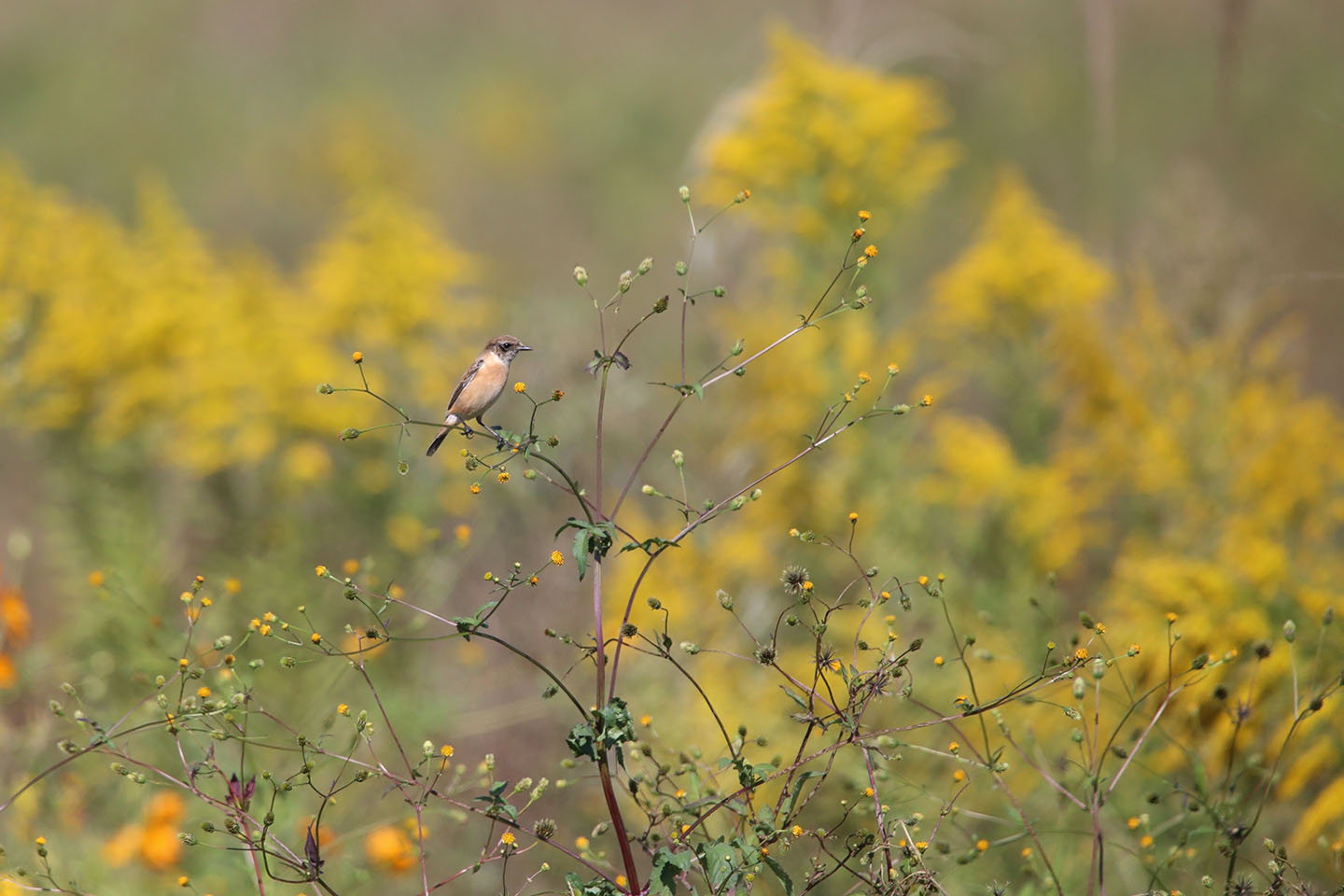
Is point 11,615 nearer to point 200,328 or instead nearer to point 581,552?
point 581,552

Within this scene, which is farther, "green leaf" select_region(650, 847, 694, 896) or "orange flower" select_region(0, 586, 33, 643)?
"orange flower" select_region(0, 586, 33, 643)

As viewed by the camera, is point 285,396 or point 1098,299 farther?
point 285,396

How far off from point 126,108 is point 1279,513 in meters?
17.6

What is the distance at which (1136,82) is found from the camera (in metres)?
9.90

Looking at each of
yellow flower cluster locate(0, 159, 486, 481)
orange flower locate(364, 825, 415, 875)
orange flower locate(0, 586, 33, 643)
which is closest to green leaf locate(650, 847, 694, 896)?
orange flower locate(364, 825, 415, 875)

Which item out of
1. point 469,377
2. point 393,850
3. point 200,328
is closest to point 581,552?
point 469,377

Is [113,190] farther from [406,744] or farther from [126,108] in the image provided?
[406,744]

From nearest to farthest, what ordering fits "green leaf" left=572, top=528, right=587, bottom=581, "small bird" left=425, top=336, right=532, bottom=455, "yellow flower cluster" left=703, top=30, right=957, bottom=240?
"green leaf" left=572, top=528, right=587, bottom=581, "small bird" left=425, top=336, right=532, bottom=455, "yellow flower cluster" left=703, top=30, right=957, bottom=240

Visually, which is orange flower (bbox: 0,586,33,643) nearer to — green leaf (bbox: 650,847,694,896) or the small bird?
the small bird

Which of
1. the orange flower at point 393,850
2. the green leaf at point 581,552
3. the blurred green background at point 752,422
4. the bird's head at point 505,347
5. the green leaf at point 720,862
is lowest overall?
the green leaf at point 720,862

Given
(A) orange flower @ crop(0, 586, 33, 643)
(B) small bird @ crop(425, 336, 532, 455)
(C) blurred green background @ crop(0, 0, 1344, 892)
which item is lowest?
(B) small bird @ crop(425, 336, 532, 455)

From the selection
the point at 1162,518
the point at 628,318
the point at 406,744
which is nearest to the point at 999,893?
the point at 1162,518

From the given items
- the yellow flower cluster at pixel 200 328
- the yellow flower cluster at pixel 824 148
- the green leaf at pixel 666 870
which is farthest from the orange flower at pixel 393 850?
the yellow flower cluster at pixel 824 148

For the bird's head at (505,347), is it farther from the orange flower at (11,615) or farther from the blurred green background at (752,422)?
the orange flower at (11,615)
